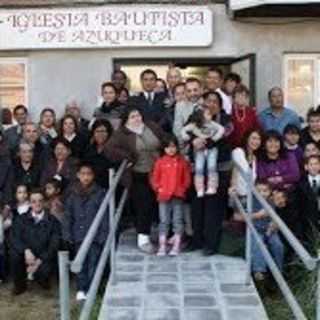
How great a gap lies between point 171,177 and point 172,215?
1.22 ft

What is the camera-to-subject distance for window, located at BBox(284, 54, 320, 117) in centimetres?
1020

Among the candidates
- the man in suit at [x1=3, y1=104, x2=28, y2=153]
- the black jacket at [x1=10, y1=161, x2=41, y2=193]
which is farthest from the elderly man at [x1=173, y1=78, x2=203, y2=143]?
the man in suit at [x1=3, y1=104, x2=28, y2=153]

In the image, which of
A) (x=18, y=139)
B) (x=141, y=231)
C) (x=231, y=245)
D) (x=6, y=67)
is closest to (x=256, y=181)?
(x=231, y=245)

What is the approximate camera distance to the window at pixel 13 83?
33.6ft

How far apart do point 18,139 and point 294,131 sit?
284cm

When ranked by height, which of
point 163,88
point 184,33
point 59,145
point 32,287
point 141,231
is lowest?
point 32,287

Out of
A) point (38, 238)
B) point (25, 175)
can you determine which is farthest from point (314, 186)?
point (25, 175)

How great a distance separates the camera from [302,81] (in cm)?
1026

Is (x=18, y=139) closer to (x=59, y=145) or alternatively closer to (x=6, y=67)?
(x=59, y=145)

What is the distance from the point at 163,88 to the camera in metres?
8.16

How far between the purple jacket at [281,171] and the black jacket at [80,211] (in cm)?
144

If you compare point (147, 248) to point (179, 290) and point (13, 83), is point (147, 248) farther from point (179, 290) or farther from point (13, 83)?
point (13, 83)

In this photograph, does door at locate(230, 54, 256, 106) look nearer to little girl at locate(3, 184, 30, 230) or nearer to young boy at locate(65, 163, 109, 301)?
young boy at locate(65, 163, 109, 301)

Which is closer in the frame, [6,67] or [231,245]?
[231,245]
